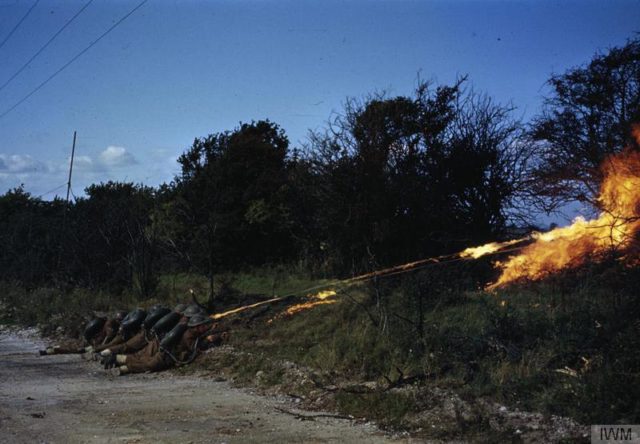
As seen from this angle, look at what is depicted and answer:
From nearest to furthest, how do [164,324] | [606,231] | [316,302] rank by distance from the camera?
[606,231]
[164,324]
[316,302]

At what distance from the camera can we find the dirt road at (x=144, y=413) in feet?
23.9

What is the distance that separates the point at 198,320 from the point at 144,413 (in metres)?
4.81

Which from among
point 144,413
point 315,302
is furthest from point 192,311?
point 144,413

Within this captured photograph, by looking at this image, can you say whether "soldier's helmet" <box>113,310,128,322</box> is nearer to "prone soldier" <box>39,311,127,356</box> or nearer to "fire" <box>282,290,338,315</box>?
"prone soldier" <box>39,311,127,356</box>

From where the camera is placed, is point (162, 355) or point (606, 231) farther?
point (162, 355)

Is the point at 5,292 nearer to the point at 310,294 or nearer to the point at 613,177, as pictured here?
the point at 310,294

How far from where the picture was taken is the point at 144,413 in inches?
337

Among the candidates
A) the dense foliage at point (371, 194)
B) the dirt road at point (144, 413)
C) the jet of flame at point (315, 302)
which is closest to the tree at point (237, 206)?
the dense foliage at point (371, 194)

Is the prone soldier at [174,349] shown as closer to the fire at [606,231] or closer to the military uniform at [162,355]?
the military uniform at [162,355]

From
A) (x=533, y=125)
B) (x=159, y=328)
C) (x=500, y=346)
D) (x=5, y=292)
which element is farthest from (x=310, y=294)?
(x=5, y=292)

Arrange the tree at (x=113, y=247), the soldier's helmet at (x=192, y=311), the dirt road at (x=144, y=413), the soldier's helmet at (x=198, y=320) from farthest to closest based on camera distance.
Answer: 1. the tree at (x=113, y=247)
2. the soldier's helmet at (x=192, y=311)
3. the soldier's helmet at (x=198, y=320)
4. the dirt road at (x=144, y=413)

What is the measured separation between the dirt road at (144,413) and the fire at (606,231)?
3785 millimetres

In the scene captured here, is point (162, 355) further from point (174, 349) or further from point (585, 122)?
point (585, 122)

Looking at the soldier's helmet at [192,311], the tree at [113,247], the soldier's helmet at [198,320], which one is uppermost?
the tree at [113,247]
